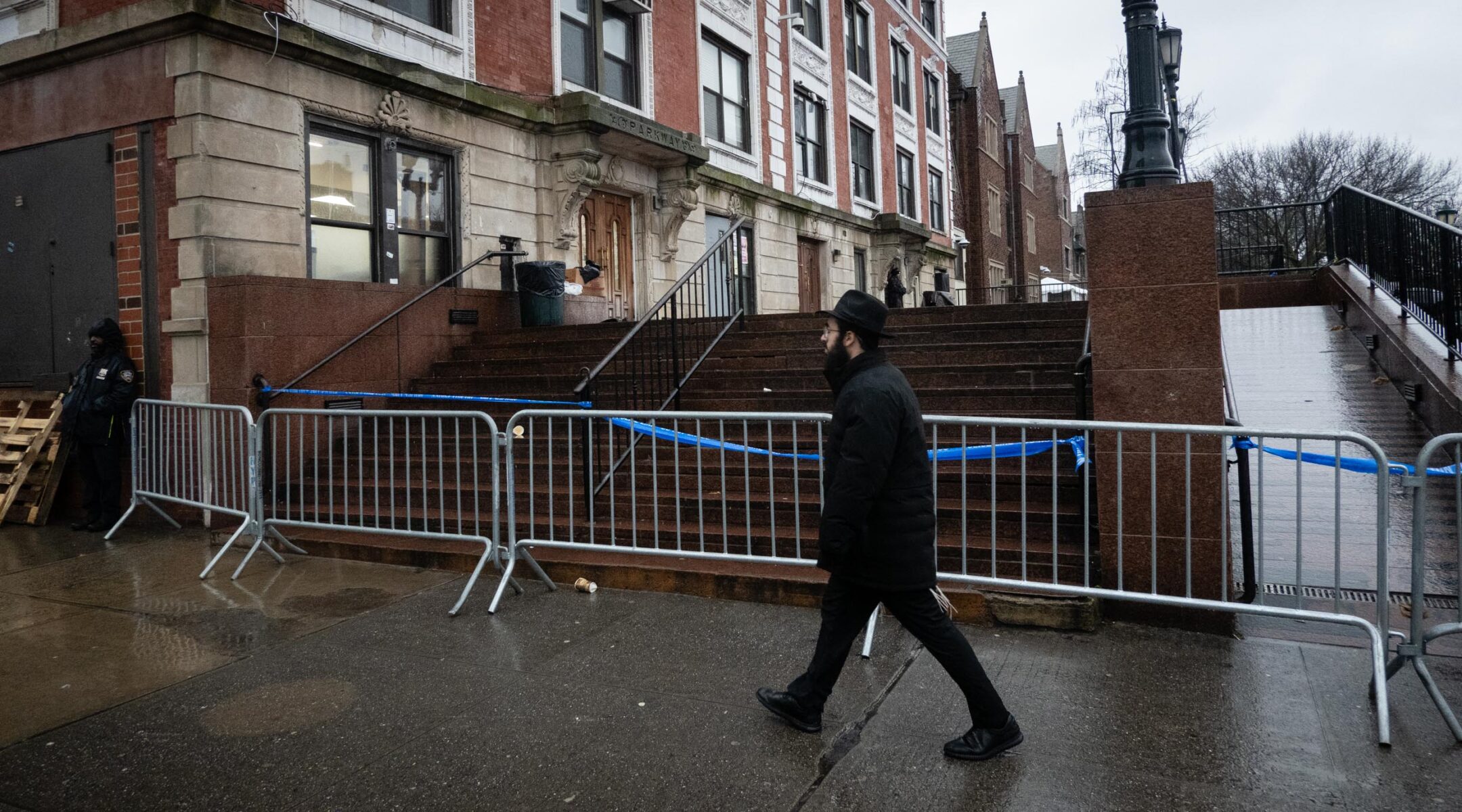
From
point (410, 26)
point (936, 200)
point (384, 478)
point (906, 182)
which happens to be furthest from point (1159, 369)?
point (936, 200)

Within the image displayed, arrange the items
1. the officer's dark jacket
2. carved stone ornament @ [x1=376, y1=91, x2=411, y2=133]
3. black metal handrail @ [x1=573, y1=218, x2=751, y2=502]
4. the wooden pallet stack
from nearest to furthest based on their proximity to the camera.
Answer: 1. black metal handrail @ [x1=573, y1=218, x2=751, y2=502]
2. the officer's dark jacket
3. the wooden pallet stack
4. carved stone ornament @ [x1=376, y1=91, x2=411, y2=133]

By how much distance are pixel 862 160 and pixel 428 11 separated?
49.7 feet

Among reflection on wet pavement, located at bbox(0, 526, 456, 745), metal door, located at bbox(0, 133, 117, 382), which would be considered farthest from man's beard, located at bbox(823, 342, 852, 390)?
metal door, located at bbox(0, 133, 117, 382)

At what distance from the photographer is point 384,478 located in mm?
8281

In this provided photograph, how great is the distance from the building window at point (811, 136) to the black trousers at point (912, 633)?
1832 cm

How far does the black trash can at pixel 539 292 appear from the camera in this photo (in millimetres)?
12039

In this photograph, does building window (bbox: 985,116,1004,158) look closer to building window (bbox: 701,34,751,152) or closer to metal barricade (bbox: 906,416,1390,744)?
building window (bbox: 701,34,751,152)

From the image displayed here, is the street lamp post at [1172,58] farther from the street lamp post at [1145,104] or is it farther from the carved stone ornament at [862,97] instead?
the carved stone ornament at [862,97]

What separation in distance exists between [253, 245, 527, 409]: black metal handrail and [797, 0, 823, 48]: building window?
12688 millimetres

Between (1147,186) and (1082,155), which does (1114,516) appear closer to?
(1147,186)

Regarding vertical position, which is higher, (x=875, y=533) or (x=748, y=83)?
(x=748, y=83)

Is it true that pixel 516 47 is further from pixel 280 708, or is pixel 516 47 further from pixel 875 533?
pixel 875 533

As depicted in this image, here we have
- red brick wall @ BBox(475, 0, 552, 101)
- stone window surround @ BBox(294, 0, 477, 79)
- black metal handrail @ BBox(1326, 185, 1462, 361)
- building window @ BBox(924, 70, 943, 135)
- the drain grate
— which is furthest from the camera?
building window @ BBox(924, 70, 943, 135)

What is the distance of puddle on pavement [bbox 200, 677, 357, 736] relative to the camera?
3926mm
